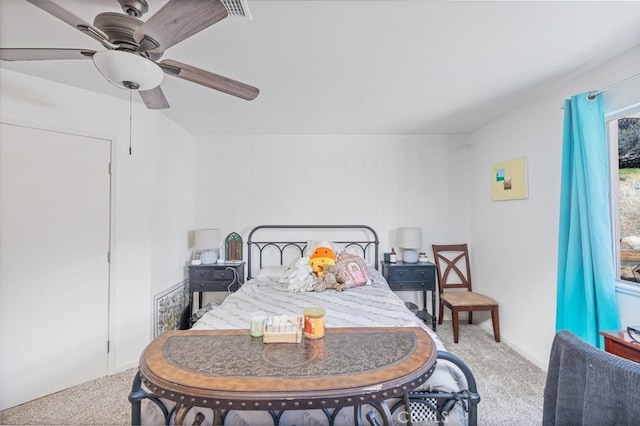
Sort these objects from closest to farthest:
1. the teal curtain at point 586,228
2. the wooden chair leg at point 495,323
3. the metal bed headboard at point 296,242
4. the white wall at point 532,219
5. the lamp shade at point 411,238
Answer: the teal curtain at point 586,228
the white wall at point 532,219
the wooden chair leg at point 495,323
the lamp shade at point 411,238
the metal bed headboard at point 296,242

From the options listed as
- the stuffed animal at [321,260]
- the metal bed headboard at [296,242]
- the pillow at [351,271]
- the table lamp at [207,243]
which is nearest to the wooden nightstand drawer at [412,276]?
the metal bed headboard at [296,242]

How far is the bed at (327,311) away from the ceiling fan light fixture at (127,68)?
1.37m

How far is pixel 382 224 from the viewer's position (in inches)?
144

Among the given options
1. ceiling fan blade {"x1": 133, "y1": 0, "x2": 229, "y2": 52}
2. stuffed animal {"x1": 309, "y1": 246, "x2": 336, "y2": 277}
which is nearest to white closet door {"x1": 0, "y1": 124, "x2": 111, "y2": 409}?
ceiling fan blade {"x1": 133, "y1": 0, "x2": 229, "y2": 52}

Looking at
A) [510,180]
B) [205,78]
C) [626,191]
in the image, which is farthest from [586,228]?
[205,78]

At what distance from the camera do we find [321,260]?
285 centimetres

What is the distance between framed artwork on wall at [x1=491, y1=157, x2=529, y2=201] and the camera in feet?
8.89

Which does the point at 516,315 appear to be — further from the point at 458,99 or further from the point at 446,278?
the point at 458,99

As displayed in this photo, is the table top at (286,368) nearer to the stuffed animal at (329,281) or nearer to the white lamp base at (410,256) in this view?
the stuffed animal at (329,281)

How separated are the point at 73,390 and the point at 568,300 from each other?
152 inches

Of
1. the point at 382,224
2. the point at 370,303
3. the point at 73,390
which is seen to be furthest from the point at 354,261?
the point at 73,390

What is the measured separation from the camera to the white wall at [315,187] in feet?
12.0

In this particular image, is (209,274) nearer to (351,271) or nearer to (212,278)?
(212,278)

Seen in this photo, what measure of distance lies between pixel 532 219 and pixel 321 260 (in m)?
2.04
